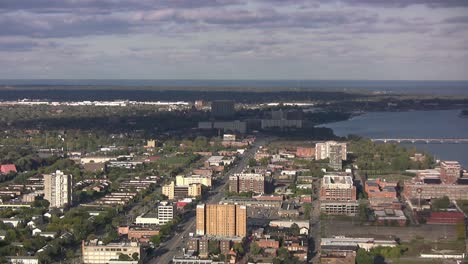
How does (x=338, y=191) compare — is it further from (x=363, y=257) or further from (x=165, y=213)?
(x=363, y=257)

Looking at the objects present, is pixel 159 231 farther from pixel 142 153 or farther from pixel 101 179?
pixel 142 153

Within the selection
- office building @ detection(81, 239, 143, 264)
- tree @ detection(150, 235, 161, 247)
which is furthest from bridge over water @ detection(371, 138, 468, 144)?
office building @ detection(81, 239, 143, 264)

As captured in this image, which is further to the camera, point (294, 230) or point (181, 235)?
point (181, 235)

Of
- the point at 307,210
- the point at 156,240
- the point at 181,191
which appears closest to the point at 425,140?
the point at 181,191

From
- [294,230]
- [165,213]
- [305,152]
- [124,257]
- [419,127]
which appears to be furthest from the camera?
[419,127]

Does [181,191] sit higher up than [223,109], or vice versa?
[223,109]

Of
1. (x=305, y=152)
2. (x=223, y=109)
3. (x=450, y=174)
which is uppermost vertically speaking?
(x=223, y=109)
